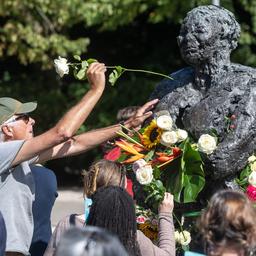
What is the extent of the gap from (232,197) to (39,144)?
55.9 inches

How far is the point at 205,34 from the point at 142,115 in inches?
26.7

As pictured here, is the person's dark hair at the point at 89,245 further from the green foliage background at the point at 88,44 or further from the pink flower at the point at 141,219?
the green foliage background at the point at 88,44

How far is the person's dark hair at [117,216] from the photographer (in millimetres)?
4348

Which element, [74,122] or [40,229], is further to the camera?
[40,229]

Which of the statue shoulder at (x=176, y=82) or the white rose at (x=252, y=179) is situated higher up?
the statue shoulder at (x=176, y=82)

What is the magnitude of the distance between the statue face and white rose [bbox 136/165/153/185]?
68cm

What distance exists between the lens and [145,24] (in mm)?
18547

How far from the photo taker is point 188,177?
5152 millimetres

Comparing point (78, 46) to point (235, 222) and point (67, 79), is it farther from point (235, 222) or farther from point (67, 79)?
point (235, 222)

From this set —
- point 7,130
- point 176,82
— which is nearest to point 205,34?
point 176,82

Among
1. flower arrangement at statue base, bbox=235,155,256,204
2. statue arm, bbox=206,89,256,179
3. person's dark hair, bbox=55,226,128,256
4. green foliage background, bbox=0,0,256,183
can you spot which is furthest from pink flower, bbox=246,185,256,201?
green foliage background, bbox=0,0,256,183

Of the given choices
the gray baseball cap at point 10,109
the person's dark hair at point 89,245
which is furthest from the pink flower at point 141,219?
the person's dark hair at point 89,245

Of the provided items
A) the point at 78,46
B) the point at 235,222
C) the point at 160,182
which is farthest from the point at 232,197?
the point at 78,46

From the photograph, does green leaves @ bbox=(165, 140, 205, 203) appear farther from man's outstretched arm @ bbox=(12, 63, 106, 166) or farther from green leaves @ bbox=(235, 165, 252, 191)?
man's outstretched arm @ bbox=(12, 63, 106, 166)
